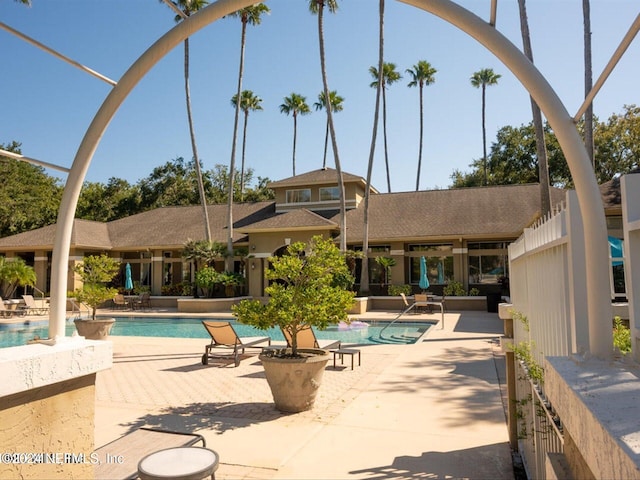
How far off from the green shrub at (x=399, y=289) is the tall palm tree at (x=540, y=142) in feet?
31.1

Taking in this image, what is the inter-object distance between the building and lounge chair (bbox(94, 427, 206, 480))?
68.0ft

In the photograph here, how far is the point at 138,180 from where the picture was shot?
4938cm

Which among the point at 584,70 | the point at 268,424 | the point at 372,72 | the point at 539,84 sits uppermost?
the point at 372,72

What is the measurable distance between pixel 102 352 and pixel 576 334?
2.90 meters

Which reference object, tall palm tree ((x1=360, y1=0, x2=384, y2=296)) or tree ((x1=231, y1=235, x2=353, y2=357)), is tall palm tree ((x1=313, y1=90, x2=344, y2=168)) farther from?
tree ((x1=231, y1=235, x2=353, y2=357))

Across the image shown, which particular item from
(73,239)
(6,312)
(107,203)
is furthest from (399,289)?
(107,203)

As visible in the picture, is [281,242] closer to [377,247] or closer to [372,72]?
[377,247]

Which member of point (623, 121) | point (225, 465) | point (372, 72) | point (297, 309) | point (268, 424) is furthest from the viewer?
point (372, 72)

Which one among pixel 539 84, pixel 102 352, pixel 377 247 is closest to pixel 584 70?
pixel 377 247

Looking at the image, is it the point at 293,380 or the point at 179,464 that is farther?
the point at 293,380

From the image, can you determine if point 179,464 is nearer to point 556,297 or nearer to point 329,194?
point 556,297

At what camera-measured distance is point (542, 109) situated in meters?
3.43

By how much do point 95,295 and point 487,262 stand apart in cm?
1997

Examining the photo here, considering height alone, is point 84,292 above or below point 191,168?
below
